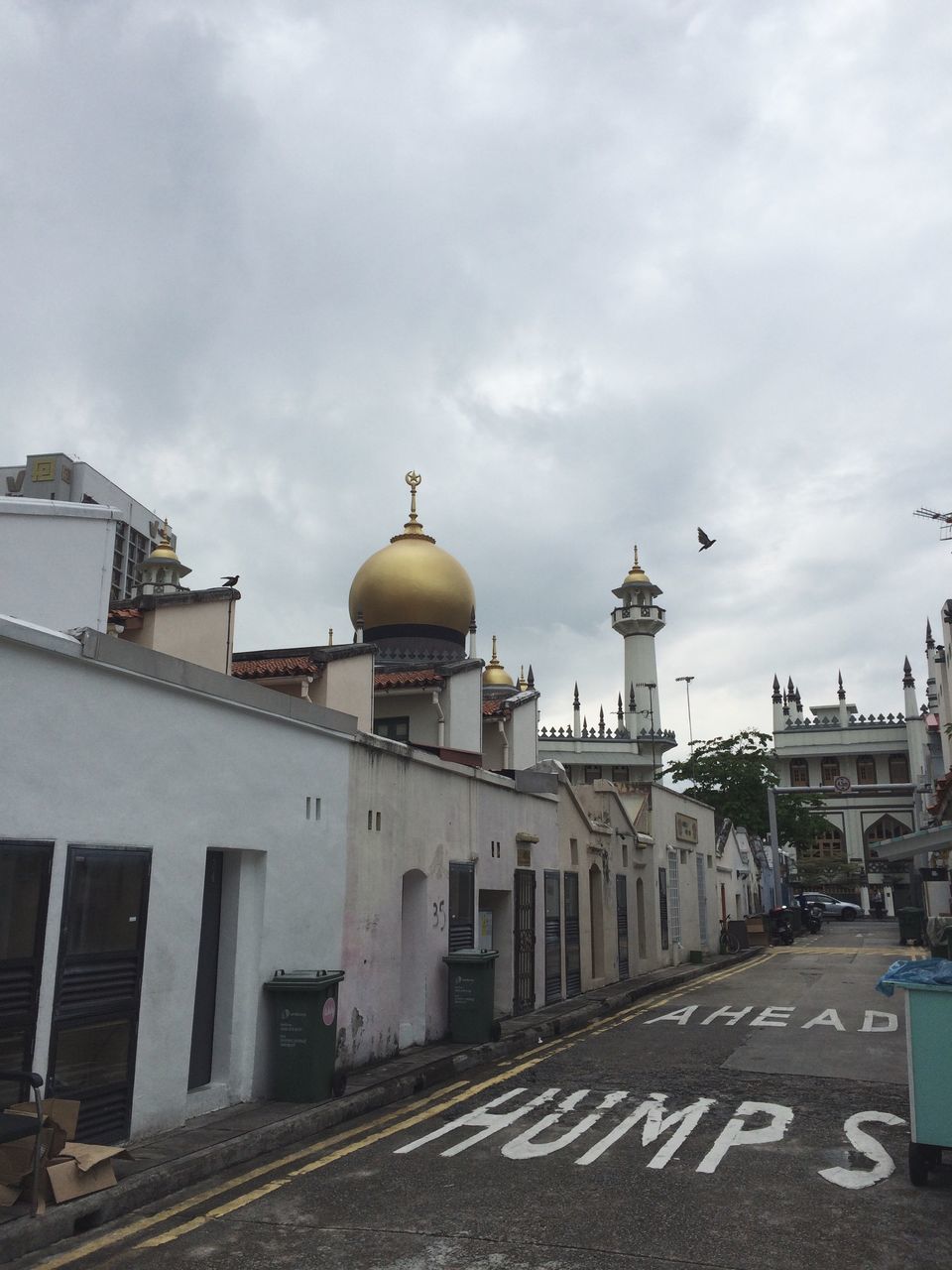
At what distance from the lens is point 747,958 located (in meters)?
29.5

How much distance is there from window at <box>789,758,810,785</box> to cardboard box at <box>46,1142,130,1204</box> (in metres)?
76.1

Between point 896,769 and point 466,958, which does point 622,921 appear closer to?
point 466,958

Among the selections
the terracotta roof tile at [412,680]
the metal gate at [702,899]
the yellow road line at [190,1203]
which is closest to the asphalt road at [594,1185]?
the yellow road line at [190,1203]

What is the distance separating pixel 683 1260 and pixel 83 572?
7.68 meters

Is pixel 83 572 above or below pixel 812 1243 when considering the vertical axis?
above

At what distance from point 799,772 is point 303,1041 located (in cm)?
7353

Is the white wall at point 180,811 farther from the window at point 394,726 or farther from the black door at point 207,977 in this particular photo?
the window at point 394,726

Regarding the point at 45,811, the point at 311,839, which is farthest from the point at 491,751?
the point at 45,811

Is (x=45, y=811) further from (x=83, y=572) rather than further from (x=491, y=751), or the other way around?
(x=491, y=751)

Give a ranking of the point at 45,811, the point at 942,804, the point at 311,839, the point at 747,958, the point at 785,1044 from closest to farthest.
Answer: the point at 45,811 → the point at 311,839 → the point at 785,1044 → the point at 942,804 → the point at 747,958

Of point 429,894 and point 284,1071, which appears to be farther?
point 429,894

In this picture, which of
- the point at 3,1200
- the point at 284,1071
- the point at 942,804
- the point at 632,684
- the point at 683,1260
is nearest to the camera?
the point at 683,1260

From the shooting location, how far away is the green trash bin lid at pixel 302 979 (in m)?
9.25

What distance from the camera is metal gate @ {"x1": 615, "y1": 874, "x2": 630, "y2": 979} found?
72.7 ft
